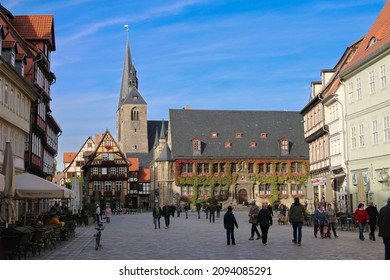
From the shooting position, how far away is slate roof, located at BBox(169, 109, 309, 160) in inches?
3440

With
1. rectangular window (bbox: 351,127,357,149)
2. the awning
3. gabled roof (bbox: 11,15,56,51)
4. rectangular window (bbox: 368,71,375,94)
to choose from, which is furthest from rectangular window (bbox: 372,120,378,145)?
gabled roof (bbox: 11,15,56,51)

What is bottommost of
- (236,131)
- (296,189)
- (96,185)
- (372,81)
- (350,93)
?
(296,189)

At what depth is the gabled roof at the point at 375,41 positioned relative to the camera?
32.2 meters

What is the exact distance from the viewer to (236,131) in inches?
3595

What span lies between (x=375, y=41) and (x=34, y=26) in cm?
2544

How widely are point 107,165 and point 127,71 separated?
166ft

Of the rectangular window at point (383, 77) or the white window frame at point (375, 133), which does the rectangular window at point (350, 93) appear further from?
the rectangular window at point (383, 77)

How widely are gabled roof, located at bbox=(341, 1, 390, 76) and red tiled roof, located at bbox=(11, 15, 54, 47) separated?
22.6m

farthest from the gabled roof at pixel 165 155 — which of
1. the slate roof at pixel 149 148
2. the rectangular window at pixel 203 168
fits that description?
the slate roof at pixel 149 148

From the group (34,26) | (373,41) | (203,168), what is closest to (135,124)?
(203,168)

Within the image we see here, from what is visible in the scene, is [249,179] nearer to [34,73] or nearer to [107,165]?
[107,165]

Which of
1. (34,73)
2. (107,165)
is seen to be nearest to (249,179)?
(107,165)

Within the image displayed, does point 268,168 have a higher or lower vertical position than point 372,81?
lower

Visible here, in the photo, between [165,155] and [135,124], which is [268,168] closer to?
[165,155]
